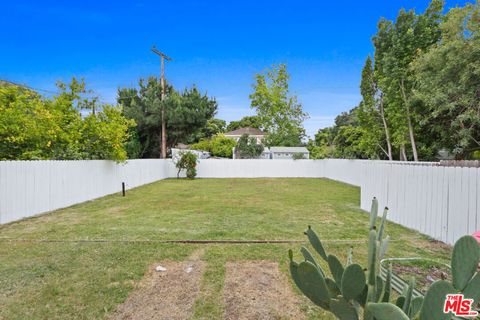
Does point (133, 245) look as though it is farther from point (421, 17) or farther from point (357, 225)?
point (421, 17)

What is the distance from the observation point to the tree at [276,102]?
2812cm

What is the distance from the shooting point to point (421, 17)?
12.5 m

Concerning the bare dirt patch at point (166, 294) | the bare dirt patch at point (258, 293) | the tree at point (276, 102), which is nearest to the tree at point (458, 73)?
the bare dirt patch at point (258, 293)

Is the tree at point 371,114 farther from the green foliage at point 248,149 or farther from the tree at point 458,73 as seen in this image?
the green foliage at point 248,149

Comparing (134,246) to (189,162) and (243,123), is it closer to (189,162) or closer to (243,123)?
(189,162)

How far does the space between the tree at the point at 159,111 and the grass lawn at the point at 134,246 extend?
404 inches

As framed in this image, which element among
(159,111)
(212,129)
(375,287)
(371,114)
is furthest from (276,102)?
(375,287)

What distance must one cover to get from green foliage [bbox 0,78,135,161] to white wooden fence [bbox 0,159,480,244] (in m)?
0.77

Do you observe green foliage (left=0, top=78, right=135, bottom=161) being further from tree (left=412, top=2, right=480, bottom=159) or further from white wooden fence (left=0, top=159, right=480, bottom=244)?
tree (left=412, top=2, right=480, bottom=159)

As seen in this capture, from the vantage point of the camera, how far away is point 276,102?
91.9 feet

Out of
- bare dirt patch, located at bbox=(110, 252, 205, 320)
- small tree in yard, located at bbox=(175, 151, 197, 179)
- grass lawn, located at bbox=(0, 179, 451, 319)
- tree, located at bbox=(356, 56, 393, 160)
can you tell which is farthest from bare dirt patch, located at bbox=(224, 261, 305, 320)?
tree, located at bbox=(356, 56, 393, 160)

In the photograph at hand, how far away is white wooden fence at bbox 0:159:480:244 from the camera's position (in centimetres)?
421

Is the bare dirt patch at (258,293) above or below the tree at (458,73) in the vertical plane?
below

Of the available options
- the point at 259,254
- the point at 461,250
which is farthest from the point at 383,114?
the point at 461,250
